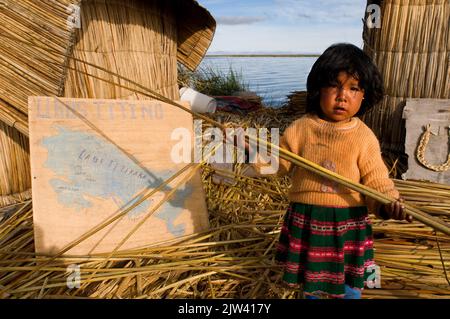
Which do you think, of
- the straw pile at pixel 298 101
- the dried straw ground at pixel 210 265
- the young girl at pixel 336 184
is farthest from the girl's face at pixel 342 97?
the straw pile at pixel 298 101

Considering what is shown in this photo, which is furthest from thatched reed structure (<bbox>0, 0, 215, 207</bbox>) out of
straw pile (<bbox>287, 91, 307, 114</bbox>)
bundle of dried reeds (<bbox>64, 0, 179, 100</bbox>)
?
straw pile (<bbox>287, 91, 307, 114</bbox>)

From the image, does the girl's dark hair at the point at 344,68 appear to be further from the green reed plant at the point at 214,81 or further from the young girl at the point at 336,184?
the green reed plant at the point at 214,81

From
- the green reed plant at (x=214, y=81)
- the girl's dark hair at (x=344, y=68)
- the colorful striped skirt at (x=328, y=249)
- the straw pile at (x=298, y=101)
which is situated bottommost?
the colorful striped skirt at (x=328, y=249)

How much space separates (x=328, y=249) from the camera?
1.25m

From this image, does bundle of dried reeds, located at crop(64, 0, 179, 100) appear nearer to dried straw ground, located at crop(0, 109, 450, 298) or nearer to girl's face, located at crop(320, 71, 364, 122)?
dried straw ground, located at crop(0, 109, 450, 298)

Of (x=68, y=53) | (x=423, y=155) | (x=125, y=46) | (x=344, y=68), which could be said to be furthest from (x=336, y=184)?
(x=125, y=46)

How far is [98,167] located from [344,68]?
1.17 meters

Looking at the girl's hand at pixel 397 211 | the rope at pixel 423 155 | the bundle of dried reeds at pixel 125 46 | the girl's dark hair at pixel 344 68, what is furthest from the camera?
the rope at pixel 423 155

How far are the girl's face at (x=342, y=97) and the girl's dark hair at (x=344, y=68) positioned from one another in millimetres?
14

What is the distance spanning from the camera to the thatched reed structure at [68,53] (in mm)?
1896

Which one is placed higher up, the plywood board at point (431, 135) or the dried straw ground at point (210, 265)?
the plywood board at point (431, 135)

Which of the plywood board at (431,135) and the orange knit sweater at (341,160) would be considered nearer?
the orange knit sweater at (341,160)

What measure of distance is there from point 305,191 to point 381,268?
0.77m

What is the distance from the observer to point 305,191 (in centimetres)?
129
